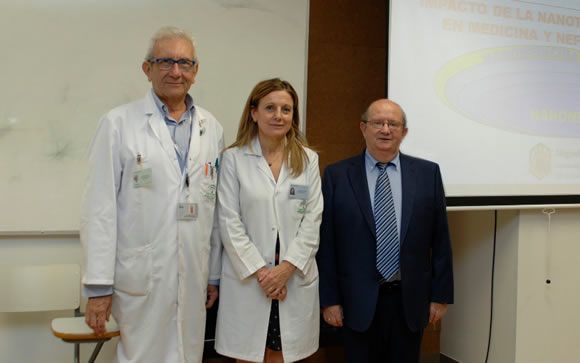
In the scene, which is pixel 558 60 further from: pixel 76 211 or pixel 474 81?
pixel 76 211

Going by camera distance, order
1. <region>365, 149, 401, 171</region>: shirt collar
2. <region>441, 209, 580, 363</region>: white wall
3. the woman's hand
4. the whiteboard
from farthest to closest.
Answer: <region>441, 209, 580, 363</region>: white wall → the whiteboard → <region>365, 149, 401, 171</region>: shirt collar → the woman's hand

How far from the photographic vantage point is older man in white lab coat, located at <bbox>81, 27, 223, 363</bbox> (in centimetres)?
191

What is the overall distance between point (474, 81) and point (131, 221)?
2010mm

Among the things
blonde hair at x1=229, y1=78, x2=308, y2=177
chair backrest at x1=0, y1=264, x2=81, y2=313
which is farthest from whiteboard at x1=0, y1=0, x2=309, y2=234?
blonde hair at x1=229, y1=78, x2=308, y2=177

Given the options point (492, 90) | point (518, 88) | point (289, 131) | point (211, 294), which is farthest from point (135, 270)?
point (518, 88)

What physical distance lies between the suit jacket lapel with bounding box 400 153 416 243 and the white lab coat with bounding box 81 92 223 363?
0.87 meters

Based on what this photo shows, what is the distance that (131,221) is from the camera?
76.7 inches

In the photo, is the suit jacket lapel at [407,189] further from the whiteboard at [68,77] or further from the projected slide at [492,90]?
the whiteboard at [68,77]

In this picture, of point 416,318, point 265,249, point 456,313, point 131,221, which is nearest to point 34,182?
point 131,221

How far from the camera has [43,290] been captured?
2693mm

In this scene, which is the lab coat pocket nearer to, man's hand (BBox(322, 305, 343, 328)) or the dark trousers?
man's hand (BBox(322, 305, 343, 328))

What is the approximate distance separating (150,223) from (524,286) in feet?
7.23

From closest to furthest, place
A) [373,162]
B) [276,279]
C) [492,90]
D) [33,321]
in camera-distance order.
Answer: [276,279]
[373,162]
[33,321]
[492,90]

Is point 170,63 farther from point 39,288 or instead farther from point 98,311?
point 39,288
